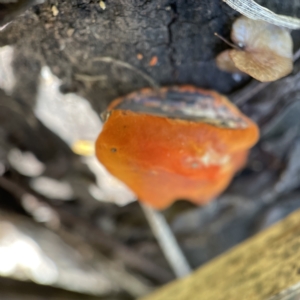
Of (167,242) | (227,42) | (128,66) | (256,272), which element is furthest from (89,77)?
(167,242)

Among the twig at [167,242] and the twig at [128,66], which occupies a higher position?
the twig at [128,66]

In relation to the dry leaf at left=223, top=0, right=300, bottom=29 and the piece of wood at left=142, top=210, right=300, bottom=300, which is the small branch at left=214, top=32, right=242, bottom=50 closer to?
the dry leaf at left=223, top=0, right=300, bottom=29

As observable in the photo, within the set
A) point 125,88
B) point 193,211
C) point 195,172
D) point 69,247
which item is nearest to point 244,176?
point 193,211

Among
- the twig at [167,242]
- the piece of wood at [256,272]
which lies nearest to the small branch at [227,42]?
the piece of wood at [256,272]

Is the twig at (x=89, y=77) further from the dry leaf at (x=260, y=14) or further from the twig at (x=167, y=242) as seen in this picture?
the twig at (x=167, y=242)

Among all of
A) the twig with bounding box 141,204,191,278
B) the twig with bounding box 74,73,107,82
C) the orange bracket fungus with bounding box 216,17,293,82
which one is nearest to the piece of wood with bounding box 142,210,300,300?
the twig with bounding box 141,204,191,278

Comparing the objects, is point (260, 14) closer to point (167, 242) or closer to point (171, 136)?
point (171, 136)
